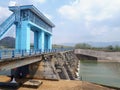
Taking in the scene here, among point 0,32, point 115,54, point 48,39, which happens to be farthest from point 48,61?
point 115,54

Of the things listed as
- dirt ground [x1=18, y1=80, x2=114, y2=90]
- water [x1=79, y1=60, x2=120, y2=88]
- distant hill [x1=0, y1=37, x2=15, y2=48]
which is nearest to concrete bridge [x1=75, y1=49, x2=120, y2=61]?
water [x1=79, y1=60, x2=120, y2=88]

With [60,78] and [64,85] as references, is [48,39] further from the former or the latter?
[64,85]

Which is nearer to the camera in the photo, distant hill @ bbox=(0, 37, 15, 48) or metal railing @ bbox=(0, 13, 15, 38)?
metal railing @ bbox=(0, 13, 15, 38)

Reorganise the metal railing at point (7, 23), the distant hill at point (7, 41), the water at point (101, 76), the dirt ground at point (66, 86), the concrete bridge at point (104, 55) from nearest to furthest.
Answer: the dirt ground at point (66, 86) → the metal railing at point (7, 23) → the water at point (101, 76) → the distant hill at point (7, 41) → the concrete bridge at point (104, 55)

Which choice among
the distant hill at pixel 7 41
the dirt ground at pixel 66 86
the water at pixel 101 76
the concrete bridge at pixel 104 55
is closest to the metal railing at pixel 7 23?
the distant hill at pixel 7 41

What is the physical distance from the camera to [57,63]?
32.7 metres

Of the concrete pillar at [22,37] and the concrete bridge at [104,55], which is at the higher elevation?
the concrete pillar at [22,37]

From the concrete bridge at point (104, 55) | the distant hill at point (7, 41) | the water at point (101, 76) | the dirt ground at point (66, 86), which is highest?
the distant hill at point (7, 41)

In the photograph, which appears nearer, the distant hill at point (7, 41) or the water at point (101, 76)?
the water at point (101, 76)

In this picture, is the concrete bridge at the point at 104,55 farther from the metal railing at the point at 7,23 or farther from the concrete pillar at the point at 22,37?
the metal railing at the point at 7,23

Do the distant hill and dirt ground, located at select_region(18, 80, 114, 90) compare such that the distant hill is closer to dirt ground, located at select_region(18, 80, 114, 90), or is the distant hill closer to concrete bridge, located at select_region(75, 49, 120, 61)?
dirt ground, located at select_region(18, 80, 114, 90)

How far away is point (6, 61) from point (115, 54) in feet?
209

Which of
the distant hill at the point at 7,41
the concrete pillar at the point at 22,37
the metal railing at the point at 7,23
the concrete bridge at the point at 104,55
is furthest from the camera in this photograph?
the concrete bridge at the point at 104,55

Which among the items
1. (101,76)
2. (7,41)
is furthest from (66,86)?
(7,41)
